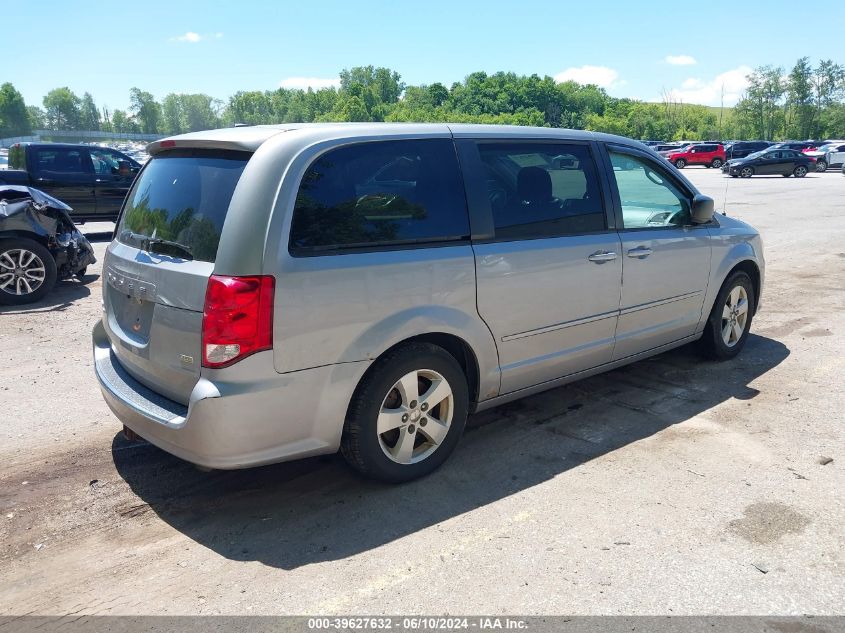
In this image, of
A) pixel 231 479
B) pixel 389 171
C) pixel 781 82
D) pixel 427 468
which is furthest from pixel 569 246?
pixel 781 82

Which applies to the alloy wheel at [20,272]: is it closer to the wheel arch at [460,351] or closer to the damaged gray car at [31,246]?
the damaged gray car at [31,246]

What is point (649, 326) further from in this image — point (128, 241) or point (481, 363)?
point (128, 241)

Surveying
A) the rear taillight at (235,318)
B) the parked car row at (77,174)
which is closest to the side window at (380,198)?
the rear taillight at (235,318)

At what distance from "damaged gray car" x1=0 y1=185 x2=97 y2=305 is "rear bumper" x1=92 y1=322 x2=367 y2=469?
5545mm

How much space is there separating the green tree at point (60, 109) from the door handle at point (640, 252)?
7935 inches

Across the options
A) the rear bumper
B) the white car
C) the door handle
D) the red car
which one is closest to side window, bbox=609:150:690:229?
the door handle

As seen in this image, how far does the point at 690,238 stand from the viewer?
527 cm

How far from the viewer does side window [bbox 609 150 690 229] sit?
16.0 ft

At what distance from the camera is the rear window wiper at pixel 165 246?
11.1 feet

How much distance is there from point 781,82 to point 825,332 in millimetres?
118201

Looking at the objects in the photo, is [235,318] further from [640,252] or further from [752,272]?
[752,272]

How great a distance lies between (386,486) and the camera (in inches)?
149

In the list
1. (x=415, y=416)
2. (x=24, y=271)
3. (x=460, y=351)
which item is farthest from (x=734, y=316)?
(x=24, y=271)

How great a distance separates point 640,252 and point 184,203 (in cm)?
295
